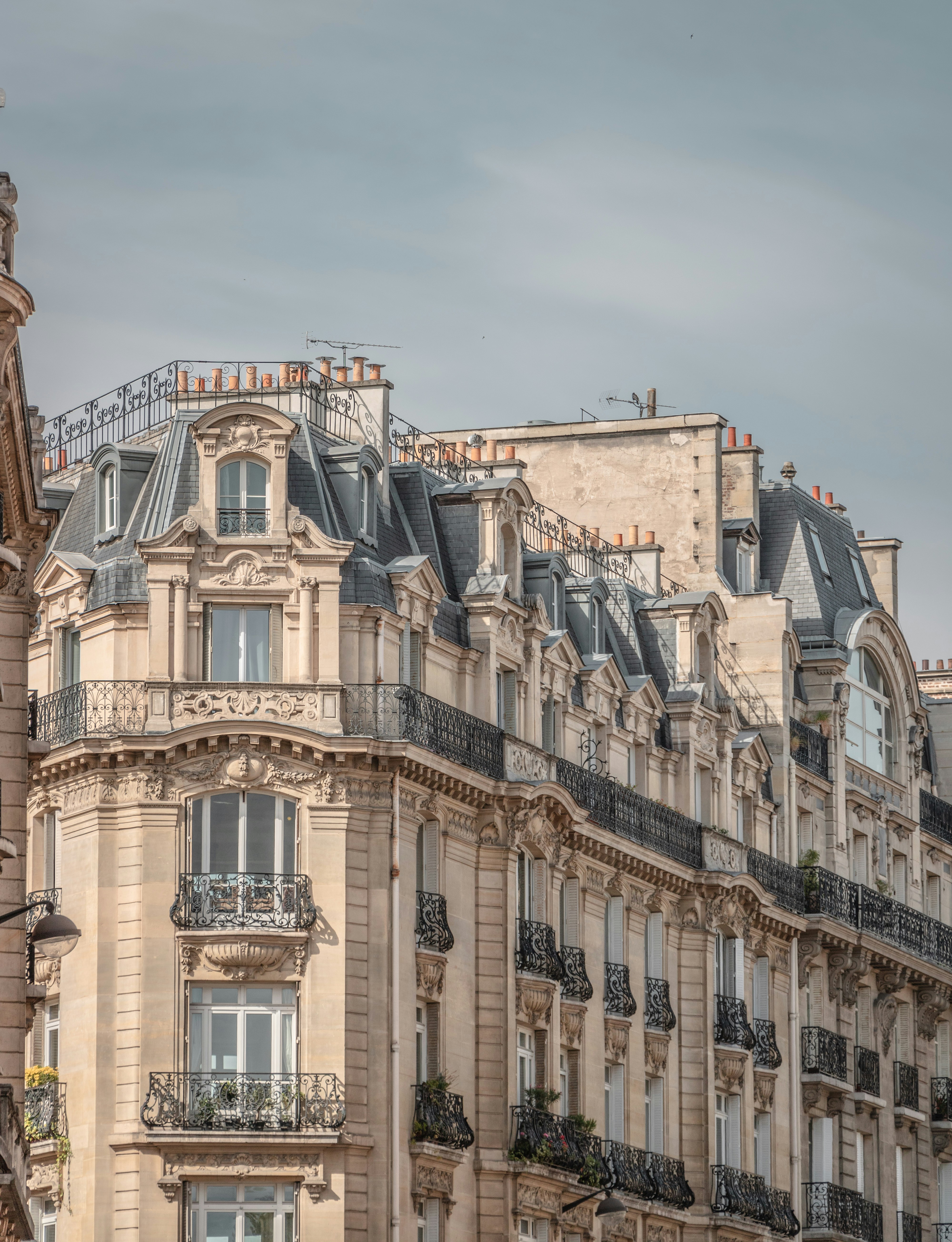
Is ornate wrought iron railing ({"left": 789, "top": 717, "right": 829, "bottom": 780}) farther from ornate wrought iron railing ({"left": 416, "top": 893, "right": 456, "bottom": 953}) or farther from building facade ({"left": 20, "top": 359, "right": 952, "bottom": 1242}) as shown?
ornate wrought iron railing ({"left": 416, "top": 893, "right": 456, "bottom": 953})

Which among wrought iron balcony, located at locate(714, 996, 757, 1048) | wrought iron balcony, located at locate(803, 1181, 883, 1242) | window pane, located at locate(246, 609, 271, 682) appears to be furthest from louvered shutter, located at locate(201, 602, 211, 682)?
wrought iron balcony, located at locate(803, 1181, 883, 1242)

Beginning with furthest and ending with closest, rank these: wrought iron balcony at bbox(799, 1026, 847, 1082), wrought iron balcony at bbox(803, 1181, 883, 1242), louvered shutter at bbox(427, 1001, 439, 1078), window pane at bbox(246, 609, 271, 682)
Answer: wrought iron balcony at bbox(799, 1026, 847, 1082)
wrought iron balcony at bbox(803, 1181, 883, 1242)
louvered shutter at bbox(427, 1001, 439, 1078)
window pane at bbox(246, 609, 271, 682)

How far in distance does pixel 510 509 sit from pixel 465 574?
150 centimetres

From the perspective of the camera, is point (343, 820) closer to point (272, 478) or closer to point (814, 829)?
point (272, 478)

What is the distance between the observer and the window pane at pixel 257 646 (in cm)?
4931

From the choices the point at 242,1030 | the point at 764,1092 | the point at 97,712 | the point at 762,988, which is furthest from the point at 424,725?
the point at 762,988

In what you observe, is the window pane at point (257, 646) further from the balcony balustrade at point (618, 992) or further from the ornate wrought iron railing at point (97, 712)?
the balcony balustrade at point (618, 992)

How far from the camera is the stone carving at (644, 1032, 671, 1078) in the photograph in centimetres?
5709

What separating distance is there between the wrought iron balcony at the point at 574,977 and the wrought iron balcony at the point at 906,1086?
14.9 meters

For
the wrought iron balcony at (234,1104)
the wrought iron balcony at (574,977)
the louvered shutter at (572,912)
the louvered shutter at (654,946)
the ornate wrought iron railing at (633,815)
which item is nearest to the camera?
the wrought iron balcony at (234,1104)

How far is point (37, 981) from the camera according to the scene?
4934cm

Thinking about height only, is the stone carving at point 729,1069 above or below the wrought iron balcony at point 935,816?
below

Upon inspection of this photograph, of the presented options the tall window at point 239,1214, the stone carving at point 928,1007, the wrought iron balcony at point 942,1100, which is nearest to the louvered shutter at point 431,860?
the tall window at point 239,1214

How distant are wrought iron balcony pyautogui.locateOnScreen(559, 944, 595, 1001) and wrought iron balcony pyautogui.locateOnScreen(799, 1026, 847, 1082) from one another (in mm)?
9642
